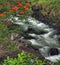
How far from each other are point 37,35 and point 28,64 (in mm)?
8227

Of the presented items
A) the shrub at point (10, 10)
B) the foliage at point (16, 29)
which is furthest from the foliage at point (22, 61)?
the shrub at point (10, 10)

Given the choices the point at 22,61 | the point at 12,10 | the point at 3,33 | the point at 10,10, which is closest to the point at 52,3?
the point at 12,10

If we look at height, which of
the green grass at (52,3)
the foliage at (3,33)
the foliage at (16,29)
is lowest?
the foliage at (16,29)

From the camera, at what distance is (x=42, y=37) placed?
15.5 meters

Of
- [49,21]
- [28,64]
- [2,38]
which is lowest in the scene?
[49,21]

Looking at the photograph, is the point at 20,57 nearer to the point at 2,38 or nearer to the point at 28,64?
the point at 28,64

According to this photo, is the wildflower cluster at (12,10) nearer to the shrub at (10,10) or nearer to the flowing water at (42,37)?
the shrub at (10,10)

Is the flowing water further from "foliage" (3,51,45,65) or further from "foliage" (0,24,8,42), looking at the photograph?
"foliage" (3,51,45,65)

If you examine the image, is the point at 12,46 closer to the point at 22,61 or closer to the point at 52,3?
the point at 22,61

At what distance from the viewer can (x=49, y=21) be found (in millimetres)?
18281

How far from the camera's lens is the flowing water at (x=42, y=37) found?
A: 12.8 m

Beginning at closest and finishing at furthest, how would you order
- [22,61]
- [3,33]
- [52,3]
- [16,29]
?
[22,61]
[3,33]
[16,29]
[52,3]

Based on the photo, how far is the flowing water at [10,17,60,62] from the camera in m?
12.8

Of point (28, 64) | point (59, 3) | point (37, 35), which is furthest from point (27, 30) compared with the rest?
point (28, 64)
